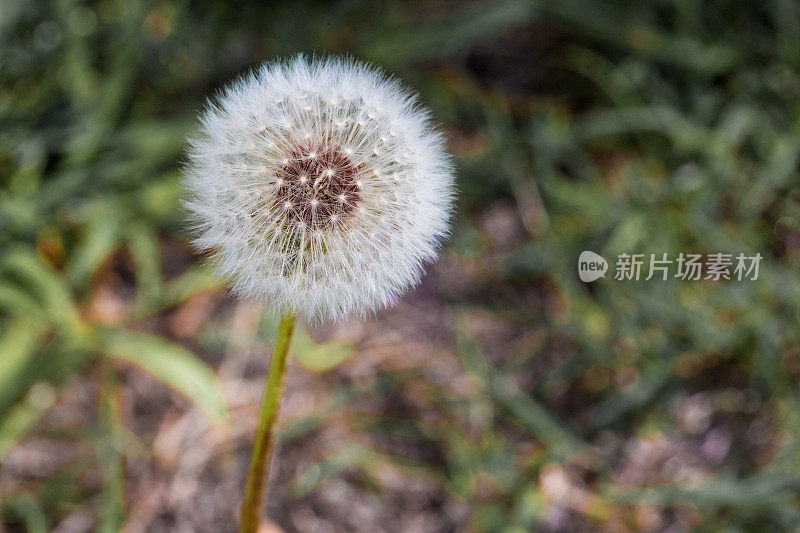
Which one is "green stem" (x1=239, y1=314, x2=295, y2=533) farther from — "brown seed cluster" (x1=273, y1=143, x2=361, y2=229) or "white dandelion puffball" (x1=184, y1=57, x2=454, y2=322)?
"brown seed cluster" (x1=273, y1=143, x2=361, y2=229)

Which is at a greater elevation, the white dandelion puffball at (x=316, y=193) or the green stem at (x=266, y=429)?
the white dandelion puffball at (x=316, y=193)

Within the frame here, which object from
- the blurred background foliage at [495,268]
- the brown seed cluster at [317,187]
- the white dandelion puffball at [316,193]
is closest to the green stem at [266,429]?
the white dandelion puffball at [316,193]

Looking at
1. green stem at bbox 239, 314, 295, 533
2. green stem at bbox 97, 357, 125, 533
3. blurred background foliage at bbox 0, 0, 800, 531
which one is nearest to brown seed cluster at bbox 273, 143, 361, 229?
green stem at bbox 239, 314, 295, 533

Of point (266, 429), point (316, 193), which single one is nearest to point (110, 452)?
point (266, 429)

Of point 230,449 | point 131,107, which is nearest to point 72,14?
point 131,107

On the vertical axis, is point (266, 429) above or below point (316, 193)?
below

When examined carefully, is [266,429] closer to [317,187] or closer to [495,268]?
[317,187]

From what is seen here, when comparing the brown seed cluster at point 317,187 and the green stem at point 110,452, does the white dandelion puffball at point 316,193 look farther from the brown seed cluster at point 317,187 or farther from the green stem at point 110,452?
the green stem at point 110,452

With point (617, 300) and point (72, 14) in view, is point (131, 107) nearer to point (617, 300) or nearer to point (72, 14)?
point (72, 14)
